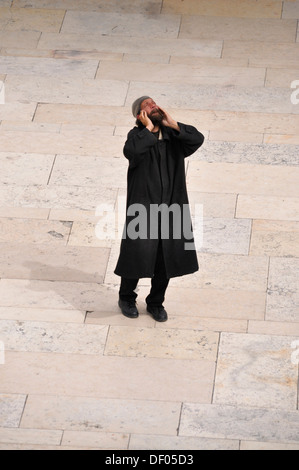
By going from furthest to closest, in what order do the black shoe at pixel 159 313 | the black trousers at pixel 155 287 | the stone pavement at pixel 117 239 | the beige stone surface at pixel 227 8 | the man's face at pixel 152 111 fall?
the beige stone surface at pixel 227 8, the black shoe at pixel 159 313, the black trousers at pixel 155 287, the man's face at pixel 152 111, the stone pavement at pixel 117 239

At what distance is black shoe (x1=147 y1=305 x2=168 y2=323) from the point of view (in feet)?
25.1

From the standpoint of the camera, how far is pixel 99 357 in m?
7.36

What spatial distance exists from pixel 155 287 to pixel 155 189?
704 millimetres

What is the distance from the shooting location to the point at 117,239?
8375 millimetres

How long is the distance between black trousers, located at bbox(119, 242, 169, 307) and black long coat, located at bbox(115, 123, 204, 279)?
0.08 m

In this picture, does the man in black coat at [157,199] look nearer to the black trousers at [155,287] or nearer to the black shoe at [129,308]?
A: the black trousers at [155,287]

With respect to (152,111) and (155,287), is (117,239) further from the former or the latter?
(152,111)

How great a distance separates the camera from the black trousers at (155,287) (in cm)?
746

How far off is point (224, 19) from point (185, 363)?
4.41 metres

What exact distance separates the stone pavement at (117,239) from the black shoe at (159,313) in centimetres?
5

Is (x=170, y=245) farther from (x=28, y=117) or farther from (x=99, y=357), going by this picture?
(x=28, y=117)

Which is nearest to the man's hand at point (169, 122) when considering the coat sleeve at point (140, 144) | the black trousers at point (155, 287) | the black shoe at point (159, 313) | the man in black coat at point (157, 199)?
the man in black coat at point (157, 199)
